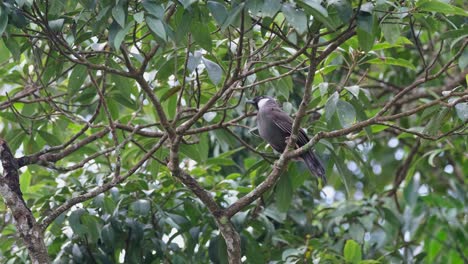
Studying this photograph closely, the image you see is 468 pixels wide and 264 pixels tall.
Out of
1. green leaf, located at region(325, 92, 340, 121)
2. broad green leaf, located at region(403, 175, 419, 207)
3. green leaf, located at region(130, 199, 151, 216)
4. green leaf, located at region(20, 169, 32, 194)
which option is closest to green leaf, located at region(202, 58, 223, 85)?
green leaf, located at region(325, 92, 340, 121)

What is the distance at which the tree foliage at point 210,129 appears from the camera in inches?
140

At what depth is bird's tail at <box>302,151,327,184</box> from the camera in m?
4.58

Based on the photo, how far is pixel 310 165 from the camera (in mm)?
4617

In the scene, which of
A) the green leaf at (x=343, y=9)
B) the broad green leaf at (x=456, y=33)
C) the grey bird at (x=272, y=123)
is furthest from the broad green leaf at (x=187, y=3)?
the grey bird at (x=272, y=123)

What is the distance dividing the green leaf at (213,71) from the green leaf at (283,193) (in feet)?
3.14

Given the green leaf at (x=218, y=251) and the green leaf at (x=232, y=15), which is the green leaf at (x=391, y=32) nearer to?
the green leaf at (x=232, y=15)

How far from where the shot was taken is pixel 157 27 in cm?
319

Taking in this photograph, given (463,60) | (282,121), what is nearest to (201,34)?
(463,60)

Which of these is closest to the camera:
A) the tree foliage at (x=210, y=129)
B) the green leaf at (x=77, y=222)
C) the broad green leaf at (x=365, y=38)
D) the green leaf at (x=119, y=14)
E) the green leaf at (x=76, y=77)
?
the green leaf at (x=119, y=14)

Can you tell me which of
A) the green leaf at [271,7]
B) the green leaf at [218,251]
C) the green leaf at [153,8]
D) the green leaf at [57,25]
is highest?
the green leaf at [57,25]

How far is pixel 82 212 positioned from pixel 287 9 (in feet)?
6.20

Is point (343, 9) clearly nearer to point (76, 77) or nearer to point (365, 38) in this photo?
point (365, 38)

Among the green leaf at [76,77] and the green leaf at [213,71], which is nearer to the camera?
the green leaf at [213,71]

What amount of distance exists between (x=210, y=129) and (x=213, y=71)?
15.5 inches
